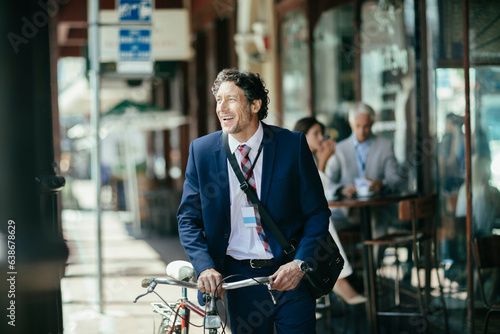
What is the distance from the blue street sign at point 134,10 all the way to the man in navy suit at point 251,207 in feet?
13.4

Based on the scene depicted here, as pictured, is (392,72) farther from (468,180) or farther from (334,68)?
(468,180)

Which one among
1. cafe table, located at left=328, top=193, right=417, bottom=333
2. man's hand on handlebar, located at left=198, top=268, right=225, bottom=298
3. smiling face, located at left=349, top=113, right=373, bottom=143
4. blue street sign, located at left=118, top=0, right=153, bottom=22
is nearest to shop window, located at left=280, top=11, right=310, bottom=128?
smiling face, located at left=349, top=113, right=373, bottom=143

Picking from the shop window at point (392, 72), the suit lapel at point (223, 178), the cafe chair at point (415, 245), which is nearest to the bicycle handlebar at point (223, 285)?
the suit lapel at point (223, 178)

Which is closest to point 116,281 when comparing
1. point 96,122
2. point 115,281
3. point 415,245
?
point 115,281

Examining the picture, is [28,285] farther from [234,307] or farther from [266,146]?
[266,146]

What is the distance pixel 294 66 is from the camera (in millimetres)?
9758

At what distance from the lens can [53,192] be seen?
345 cm

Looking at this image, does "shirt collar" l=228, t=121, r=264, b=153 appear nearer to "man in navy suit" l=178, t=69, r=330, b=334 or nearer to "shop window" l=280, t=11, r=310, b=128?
"man in navy suit" l=178, t=69, r=330, b=334

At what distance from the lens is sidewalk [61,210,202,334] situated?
6211 millimetres

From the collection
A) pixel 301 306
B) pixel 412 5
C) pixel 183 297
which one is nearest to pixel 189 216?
pixel 183 297

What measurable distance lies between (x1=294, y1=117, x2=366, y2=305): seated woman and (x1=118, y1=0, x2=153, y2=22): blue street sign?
2318mm

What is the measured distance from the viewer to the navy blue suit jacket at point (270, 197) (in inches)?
121

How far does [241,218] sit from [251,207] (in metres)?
0.09

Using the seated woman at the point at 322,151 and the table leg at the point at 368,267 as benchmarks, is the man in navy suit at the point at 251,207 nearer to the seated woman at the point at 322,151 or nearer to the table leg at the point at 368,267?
the seated woman at the point at 322,151
